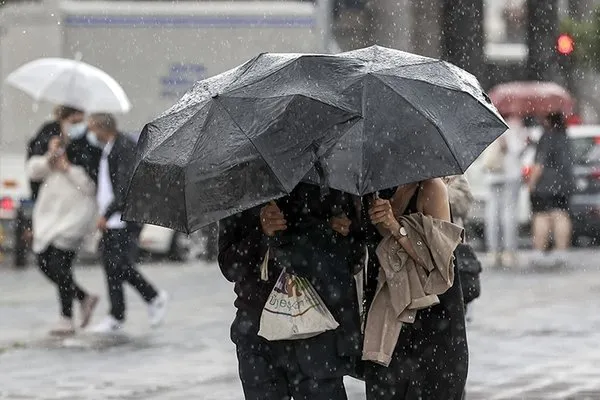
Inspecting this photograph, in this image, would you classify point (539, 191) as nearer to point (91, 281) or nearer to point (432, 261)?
point (91, 281)

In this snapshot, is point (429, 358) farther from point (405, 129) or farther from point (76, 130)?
point (76, 130)

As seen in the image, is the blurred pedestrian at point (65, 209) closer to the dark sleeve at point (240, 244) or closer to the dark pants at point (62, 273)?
the dark pants at point (62, 273)

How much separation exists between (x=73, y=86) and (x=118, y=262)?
150cm

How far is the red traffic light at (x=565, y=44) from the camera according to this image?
25.8 meters

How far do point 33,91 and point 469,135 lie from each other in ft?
24.4

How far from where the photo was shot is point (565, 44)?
2583cm

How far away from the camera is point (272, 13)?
22531mm

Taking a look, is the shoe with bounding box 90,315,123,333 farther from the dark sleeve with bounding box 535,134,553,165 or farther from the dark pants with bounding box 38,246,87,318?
the dark sleeve with bounding box 535,134,553,165

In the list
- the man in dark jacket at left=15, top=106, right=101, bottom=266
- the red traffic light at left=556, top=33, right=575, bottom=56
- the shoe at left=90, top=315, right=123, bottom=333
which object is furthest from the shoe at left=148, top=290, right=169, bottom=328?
the red traffic light at left=556, top=33, right=575, bottom=56

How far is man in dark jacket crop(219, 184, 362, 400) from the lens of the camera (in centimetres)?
599

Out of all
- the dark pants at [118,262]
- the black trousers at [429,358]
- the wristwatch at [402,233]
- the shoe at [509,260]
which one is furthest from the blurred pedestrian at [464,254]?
the shoe at [509,260]

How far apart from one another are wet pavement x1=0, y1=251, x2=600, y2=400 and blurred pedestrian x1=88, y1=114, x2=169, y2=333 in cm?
35

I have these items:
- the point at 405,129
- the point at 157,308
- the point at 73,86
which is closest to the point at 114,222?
the point at 157,308

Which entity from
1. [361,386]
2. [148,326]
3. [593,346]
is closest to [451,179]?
[361,386]
